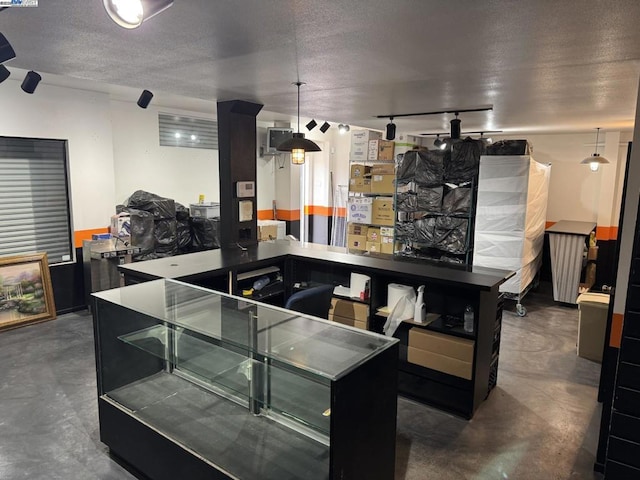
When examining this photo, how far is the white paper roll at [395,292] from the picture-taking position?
348 cm

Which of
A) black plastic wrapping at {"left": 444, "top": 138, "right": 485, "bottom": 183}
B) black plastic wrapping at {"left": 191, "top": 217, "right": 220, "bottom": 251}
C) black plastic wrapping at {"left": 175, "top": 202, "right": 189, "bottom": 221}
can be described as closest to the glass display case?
black plastic wrapping at {"left": 191, "top": 217, "right": 220, "bottom": 251}

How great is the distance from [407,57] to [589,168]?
605 cm

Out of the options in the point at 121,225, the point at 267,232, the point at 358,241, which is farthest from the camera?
the point at 267,232

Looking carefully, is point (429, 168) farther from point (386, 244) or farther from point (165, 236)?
point (165, 236)

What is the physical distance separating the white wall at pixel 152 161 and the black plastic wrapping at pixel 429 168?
311cm

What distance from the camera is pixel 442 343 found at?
3264 millimetres

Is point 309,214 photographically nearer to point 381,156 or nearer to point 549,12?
point 381,156

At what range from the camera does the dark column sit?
439 cm

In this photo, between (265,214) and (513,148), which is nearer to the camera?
(513,148)

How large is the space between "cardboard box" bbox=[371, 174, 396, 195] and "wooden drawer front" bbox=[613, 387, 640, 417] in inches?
175

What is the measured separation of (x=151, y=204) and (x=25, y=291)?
1.77 meters

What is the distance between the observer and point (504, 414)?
3297 mm

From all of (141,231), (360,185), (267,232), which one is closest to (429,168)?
(360,185)

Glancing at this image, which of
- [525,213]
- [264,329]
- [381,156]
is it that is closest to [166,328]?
[264,329]
